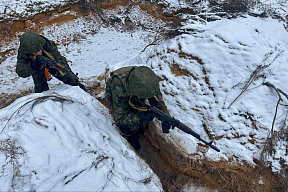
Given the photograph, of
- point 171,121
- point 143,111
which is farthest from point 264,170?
point 143,111

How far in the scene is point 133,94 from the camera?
2734mm

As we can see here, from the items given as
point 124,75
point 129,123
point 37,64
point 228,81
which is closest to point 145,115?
point 129,123

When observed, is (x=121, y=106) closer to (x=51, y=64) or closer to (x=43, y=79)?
(x=51, y=64)

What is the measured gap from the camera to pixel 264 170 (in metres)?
2.87

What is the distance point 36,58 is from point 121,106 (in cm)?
207

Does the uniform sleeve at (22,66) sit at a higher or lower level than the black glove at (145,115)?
higher

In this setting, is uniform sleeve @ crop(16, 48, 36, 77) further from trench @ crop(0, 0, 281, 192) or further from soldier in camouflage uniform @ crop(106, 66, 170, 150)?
soldier in camouflage uniform @ crop(106, 66, 170, 150)

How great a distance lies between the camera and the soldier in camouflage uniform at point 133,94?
8.61 ft

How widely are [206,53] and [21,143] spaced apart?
3.37m

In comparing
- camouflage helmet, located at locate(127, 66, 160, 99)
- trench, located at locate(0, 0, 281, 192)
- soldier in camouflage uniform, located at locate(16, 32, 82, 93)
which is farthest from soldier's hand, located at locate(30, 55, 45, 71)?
camouflage helmet, located at locate(127, 66, 160, 99)

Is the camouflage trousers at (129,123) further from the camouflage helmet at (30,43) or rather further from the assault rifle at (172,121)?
the camouflage helmet at (30,43)

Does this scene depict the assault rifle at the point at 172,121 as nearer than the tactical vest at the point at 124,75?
Yes

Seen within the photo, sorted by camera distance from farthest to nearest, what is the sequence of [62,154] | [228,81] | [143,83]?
[228,81] → [143,83] → [62,154]

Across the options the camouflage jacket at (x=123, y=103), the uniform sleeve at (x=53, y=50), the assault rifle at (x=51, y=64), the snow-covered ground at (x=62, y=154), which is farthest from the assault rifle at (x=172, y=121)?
the uniform sleeve at (x=53, y=50)
